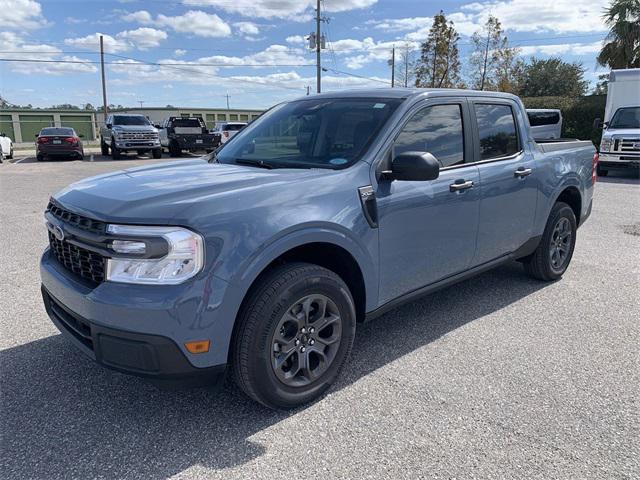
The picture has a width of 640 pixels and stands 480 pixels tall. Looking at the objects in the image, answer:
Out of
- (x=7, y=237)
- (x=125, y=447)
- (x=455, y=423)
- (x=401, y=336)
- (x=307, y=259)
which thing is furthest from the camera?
(x=7, y=237)

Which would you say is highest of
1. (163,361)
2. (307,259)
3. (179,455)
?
(307,259)

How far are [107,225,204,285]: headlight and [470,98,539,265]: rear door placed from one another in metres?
2.40

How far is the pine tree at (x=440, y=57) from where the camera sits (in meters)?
29.8

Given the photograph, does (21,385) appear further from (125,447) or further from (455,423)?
(455,423)

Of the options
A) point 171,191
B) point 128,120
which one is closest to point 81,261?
point 171,191

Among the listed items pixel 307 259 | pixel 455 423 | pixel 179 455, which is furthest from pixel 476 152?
pixel 179 455

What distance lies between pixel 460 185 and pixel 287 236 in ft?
5.23

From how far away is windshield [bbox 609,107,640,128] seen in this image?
14930 millimetres

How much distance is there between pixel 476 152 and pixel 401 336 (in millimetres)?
1532

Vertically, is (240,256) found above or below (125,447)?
above

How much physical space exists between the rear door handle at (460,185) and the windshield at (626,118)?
45.9ft

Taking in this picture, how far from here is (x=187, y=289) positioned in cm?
235

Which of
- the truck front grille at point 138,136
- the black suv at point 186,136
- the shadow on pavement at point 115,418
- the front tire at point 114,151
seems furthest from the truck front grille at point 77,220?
the front tire at point 114,151

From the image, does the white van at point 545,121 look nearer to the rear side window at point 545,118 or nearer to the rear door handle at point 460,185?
the rear side window at point 545,118
